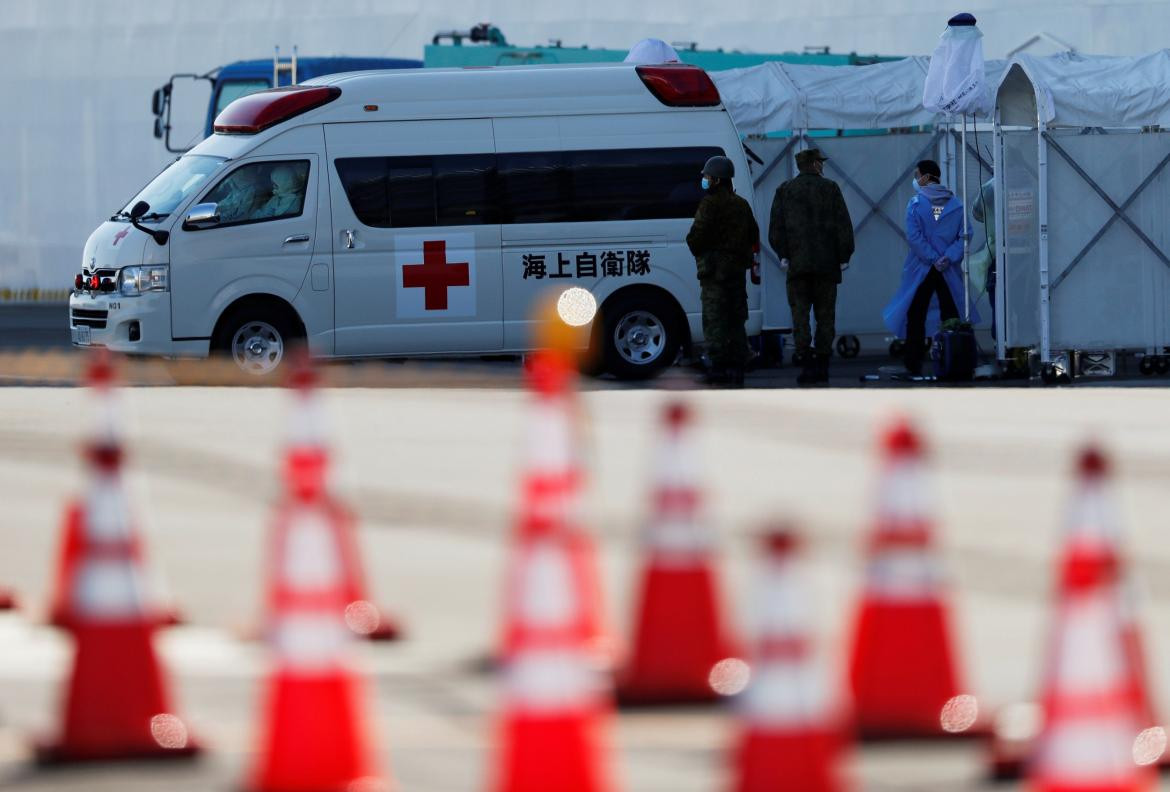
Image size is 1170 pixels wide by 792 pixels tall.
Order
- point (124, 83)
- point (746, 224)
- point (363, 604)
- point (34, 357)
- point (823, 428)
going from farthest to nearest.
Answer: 1. point (124, 83)
2. point (34, 357)
3. point (746, 224)
4. point (823, 428)
5. point (363, 604)

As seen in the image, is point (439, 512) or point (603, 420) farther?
point (603, 420)

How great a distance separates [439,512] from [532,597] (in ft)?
18.5

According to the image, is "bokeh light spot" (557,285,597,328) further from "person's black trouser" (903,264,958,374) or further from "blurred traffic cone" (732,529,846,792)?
"blurred traffic cone" (732,529,846,792)

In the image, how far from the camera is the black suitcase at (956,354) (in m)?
18.3

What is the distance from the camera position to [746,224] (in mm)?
17594

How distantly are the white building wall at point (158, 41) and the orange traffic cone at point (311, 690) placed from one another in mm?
31193

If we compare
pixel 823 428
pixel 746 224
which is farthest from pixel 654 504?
pixel 746 224

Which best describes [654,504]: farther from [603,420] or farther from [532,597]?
[603,420]

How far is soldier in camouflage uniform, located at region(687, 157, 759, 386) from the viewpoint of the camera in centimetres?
1756

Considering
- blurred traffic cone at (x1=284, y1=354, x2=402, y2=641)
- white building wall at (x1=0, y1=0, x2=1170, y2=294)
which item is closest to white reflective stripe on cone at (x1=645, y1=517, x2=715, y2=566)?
blurred traffic cone at (x1=284, y1=354, x2=402, y2=641)

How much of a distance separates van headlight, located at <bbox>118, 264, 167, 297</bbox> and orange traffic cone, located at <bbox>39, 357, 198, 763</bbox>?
12354mm

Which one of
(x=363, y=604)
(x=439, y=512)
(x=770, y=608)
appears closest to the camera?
(x=770, y=608)

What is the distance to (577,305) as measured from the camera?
18.0 meters

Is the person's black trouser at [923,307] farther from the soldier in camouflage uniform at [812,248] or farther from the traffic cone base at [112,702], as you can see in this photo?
the traffic cone base at [112,702]
